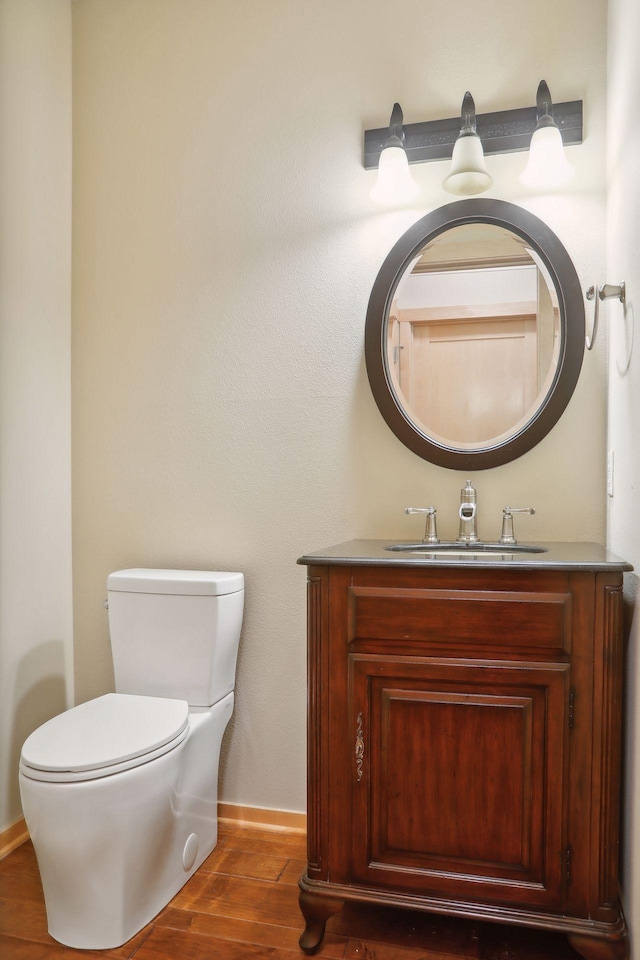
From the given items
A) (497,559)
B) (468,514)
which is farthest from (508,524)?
(497,559)

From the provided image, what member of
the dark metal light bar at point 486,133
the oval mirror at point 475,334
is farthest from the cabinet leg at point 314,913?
the dark metal light bar at point 486,133

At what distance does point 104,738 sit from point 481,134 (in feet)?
6.20

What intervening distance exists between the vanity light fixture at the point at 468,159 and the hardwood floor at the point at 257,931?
191cm

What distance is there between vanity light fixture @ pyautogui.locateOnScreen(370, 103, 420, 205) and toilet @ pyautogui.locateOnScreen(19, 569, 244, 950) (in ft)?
3.96

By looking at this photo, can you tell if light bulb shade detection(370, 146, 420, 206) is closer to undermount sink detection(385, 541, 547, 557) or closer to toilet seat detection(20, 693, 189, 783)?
undermount sink detection(385, 541, 547, 557)

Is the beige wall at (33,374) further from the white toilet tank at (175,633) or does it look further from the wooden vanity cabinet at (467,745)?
the wooden vanity cabinet at (467,745)

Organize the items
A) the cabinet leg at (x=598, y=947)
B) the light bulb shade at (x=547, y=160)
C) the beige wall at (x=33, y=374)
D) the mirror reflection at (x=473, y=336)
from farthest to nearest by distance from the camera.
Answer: the beige wall at (x=33, y=374), the mirror reflection at (x=473, y=336), the light bulb shade at (x=547, y=160), the cabinet leg at (x=598, y=947)

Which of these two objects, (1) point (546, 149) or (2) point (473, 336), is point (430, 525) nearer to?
(2) point (473, 336)

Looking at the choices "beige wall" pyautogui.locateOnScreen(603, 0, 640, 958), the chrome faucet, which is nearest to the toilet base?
the chrome faucet

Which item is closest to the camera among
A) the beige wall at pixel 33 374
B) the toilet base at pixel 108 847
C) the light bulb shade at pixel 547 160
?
the toilet base at pixel 108 847

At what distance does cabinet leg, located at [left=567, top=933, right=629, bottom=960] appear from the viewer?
4.38 ft

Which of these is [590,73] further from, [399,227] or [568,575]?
[568,575]

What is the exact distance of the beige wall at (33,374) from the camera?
199cm

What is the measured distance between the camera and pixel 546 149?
1757 mm
